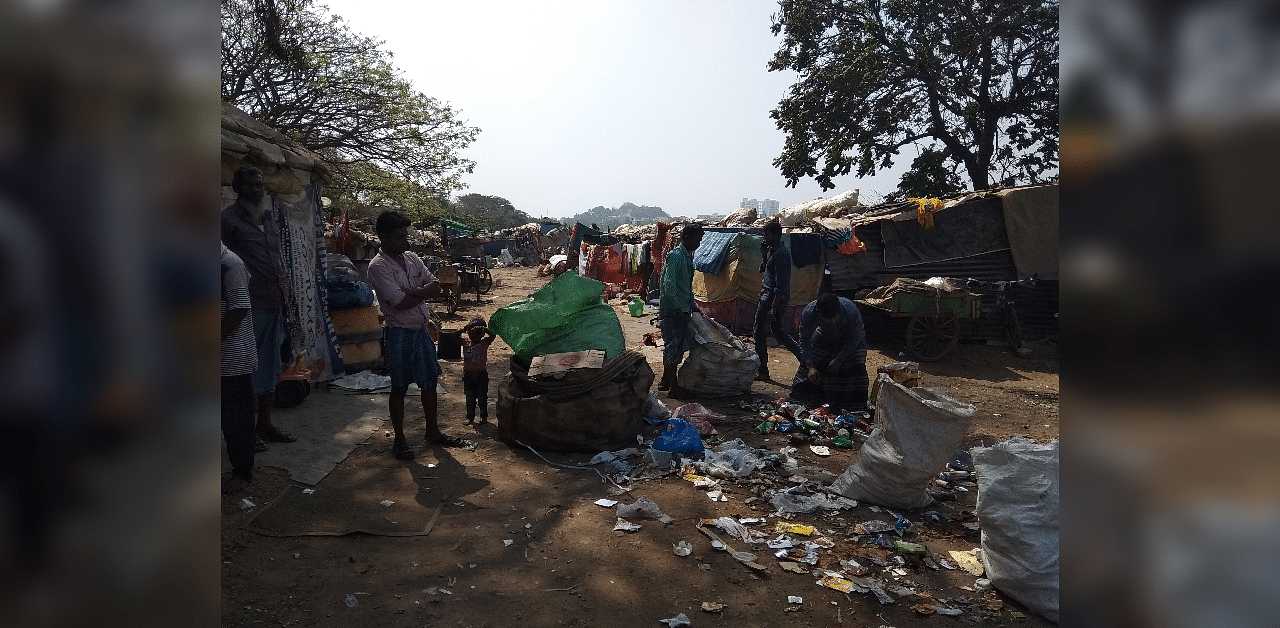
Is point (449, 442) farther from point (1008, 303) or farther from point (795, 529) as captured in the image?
point (1008, 303)

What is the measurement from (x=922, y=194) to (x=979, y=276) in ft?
18.4

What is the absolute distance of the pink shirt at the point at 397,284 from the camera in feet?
14.4

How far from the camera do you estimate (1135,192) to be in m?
0.64

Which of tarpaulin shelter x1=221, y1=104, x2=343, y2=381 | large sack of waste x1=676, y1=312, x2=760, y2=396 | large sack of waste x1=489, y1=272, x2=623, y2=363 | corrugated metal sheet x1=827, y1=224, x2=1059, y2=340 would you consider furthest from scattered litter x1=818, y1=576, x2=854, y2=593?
corrugated metal sheet x1=827, y1=224, x2=1059, y2=340

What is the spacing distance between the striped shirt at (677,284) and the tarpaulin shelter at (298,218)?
3337mm

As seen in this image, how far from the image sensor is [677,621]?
2.82 metres

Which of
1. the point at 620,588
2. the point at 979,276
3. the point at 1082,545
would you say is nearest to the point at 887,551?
the point at 620,588

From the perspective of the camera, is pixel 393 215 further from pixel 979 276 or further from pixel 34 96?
Result: pixel 979 276

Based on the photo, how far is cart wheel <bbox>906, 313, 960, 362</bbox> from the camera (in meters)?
8.87

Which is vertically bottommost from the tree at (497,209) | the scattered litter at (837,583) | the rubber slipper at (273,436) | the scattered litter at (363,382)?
the scattered litter at (837,583)

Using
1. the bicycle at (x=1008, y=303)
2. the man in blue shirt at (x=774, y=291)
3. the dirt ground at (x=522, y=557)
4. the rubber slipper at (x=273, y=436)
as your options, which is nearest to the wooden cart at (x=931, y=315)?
the bicycle at (x=1008, y=303)

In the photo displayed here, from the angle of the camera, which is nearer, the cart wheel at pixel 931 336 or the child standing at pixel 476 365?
the child standing at pixel 476 365

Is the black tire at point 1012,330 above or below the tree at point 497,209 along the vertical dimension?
below

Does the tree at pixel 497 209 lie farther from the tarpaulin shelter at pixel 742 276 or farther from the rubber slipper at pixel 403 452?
the rubber slipper at pixel 403 452
